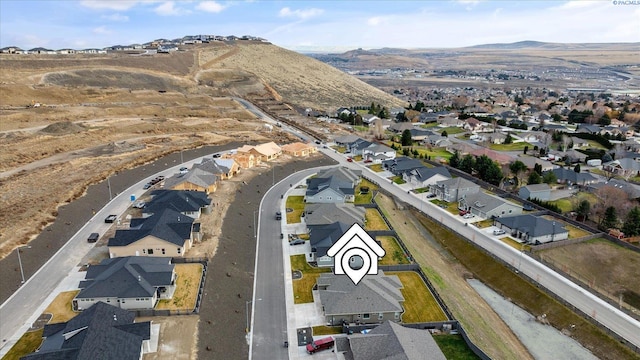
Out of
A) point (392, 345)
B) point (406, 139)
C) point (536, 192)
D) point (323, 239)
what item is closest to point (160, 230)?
point (323, 239)

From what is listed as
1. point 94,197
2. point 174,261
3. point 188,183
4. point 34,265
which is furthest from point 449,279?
point 94,197

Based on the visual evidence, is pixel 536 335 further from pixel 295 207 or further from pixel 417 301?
pixel 295 207

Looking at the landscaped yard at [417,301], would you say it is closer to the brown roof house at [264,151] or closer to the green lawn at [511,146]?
the brown roof house at [264,151]

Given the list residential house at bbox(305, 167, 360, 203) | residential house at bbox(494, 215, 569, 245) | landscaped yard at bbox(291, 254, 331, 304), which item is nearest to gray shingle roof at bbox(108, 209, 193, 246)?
landscaped yard at bbox(291, 254, 331, 304)

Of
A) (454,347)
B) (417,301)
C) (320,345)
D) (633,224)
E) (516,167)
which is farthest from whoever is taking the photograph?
(516,167)

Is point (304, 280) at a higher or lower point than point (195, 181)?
lower

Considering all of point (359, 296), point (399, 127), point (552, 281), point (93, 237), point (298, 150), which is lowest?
point (552, 281)

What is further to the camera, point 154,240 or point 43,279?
point 154,240
